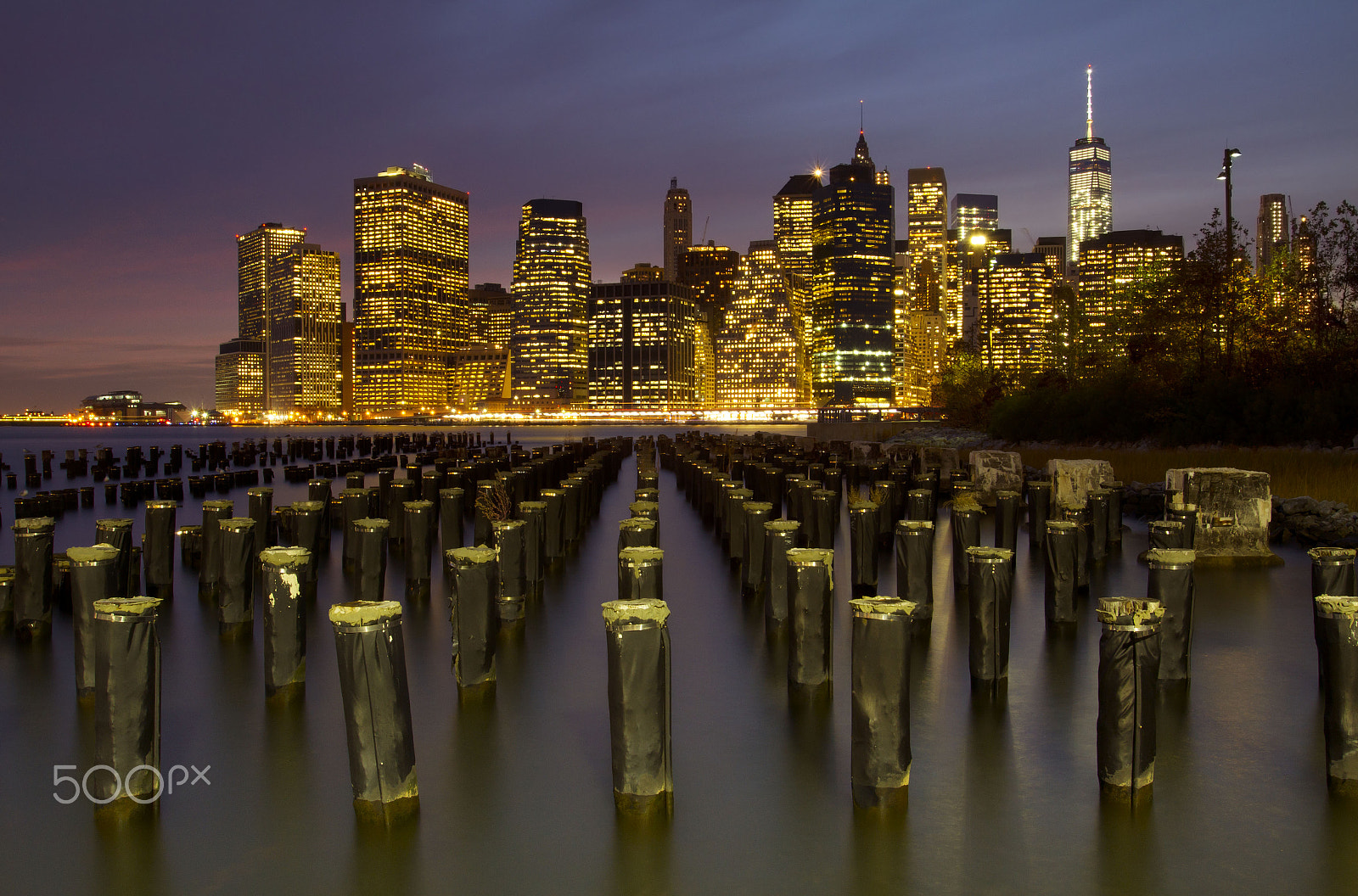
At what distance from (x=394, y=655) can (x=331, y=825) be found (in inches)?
45.2

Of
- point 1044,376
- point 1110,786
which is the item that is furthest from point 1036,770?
point 1044,376

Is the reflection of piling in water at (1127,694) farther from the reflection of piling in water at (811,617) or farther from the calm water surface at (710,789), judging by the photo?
the reflection of piling in water at (811,617)

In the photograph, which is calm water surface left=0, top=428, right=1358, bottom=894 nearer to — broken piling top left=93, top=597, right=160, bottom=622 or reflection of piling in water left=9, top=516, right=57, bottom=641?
reflection of piling in water left=9, top=516, right=57, bottom=641

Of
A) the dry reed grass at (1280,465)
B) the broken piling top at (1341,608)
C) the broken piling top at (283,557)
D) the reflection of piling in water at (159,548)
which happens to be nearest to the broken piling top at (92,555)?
the broken piling top at (283,557)

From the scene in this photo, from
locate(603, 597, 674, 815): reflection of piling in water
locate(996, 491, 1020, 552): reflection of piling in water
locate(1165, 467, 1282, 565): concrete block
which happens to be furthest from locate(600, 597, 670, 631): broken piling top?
locate(1165, 467, 1282, 565): concrete block

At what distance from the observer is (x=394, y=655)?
5.41 meters

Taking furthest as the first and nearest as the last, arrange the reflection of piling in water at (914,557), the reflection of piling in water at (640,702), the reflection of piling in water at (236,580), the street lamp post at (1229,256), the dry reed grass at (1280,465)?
the street lamp post at (1229,256) < the dry reed grass at (1280,465) < the reflection of piling in water at (236,580) < the reflection of piling in water at (914,557) < the reflection of piling in water at (640,702)

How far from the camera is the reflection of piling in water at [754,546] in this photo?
12462mm

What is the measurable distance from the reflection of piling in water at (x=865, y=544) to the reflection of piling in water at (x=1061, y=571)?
224 centimetres

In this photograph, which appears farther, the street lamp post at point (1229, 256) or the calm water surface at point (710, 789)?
the street lamp post at point (1229, 256)

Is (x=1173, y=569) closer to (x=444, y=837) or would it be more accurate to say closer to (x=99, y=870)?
(x=444, y=837)

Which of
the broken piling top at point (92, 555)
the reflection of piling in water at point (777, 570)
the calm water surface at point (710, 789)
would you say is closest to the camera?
the calm water surface at point (710, 789)

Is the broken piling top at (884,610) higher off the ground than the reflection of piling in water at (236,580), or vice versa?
the broken piling top at (884,610)

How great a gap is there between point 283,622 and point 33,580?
4405 mm
